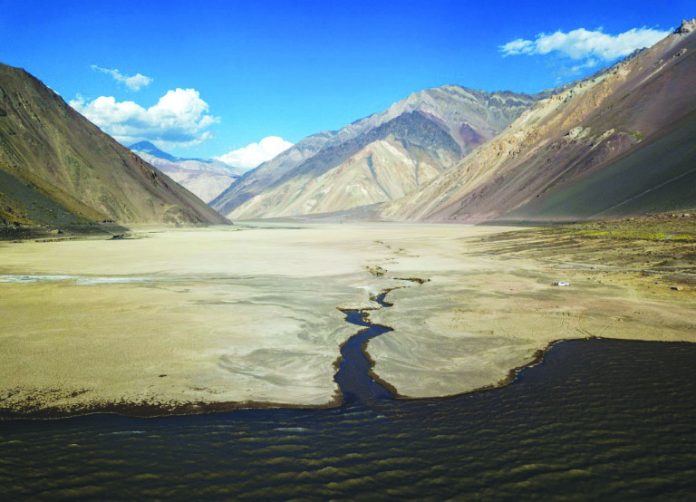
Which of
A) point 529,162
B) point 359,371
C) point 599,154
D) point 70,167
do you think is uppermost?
point 529,162

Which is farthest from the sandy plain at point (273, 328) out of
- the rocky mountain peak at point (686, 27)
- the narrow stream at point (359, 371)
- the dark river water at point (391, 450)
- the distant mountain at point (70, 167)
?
the rocky mountain peak at point (686, 27)

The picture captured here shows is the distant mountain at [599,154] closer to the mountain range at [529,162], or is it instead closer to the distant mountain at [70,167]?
the mountain range at [529,162]

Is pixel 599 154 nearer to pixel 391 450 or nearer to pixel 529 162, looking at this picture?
pixel 529 162

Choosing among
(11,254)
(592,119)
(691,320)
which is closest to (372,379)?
(691,320)

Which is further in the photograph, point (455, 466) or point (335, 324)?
point (335, 324)

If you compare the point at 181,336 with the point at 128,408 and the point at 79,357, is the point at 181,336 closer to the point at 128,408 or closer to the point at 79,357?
the point at 79,357

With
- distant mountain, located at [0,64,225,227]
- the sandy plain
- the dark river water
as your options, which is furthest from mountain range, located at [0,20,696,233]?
the dark river water

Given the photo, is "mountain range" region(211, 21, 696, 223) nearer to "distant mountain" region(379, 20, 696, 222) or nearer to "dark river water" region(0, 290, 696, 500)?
"distant mountain" region(379, 20, 696, 222)

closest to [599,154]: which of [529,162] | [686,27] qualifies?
[529,162]
